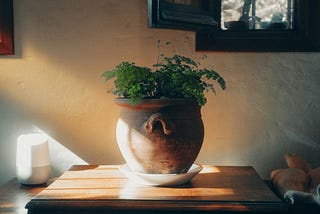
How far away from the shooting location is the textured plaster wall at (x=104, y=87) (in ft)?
6.97

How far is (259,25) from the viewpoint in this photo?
2178 millimetres

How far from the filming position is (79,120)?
2166 millimetres

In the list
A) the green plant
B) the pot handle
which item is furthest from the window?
the pot handle

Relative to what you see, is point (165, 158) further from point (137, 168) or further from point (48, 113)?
point (48, 113)

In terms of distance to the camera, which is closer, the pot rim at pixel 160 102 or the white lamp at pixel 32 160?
the pot rim at pixel 160 102

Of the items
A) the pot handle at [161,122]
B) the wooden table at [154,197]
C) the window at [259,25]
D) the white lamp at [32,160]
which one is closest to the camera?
the wooden table at [154,197]

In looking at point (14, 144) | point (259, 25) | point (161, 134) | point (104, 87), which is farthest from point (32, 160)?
point (259, 25)

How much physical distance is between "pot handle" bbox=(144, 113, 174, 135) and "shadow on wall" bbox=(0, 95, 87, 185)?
71 cm

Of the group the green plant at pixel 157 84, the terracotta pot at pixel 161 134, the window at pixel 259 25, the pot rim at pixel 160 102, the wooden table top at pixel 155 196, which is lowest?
the wooden table top at pixel 155 196

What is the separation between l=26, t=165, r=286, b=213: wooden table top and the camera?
142cm

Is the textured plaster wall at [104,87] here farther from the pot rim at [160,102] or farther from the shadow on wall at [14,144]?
the pot rim at [160,102]

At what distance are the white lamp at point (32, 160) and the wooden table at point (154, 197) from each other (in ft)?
0.90

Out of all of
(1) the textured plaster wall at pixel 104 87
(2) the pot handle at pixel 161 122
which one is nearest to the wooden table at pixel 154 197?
(2) the pot handle at pixel 161 122

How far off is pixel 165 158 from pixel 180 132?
10cm
